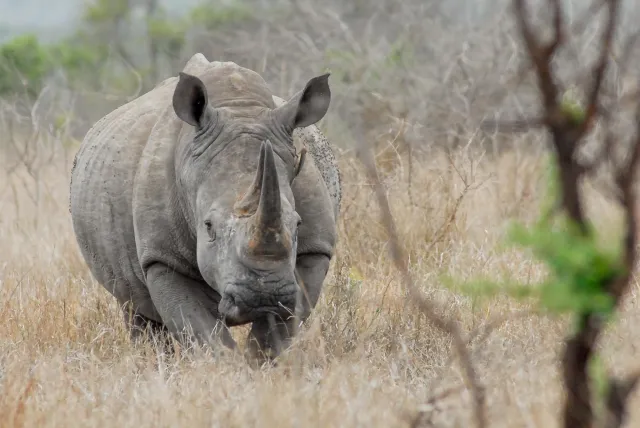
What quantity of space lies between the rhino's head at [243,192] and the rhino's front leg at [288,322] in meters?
0.10

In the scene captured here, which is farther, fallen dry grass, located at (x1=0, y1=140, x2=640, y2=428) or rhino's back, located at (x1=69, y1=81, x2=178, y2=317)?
rhino's back, located at (x1=69, y1=81, x2=178, y2=317)

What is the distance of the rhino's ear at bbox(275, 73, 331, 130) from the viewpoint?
214 inches

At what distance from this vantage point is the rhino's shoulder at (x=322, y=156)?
5.91m

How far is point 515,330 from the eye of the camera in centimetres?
557

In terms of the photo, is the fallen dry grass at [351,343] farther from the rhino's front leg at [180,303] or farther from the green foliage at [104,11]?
the green foliage at [104,11]

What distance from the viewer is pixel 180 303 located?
17.8 ft

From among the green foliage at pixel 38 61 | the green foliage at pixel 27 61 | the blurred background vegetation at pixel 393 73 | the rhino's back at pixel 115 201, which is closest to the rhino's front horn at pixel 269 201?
the blurred background vegetation at pixel 393 73

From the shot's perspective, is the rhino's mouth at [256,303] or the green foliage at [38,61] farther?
the green foliage at [38,61]

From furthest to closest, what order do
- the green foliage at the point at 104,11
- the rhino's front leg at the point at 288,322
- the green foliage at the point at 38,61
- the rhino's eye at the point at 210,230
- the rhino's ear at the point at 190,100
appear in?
the green foliage at the point at 104,11, the green foliage at the point at 38,61, the rhino's ear at the point at 190,100, the rhino's eye at the point at 210,230, the rhino's front leg at the point at 288,322

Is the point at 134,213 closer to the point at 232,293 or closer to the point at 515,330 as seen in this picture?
the point at 232,293

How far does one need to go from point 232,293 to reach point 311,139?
4.48 ft

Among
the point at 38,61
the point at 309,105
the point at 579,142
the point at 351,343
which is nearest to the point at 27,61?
the point at 38,61

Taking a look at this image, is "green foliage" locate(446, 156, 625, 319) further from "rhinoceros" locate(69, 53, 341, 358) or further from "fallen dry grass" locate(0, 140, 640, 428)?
"rhinoceros" locate(69, 53, 341, 358)

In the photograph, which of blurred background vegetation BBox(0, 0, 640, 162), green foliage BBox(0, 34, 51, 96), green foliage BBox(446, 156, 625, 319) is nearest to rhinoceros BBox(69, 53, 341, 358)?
blurred background vegetation BBox(0, 0, 640, 162)
